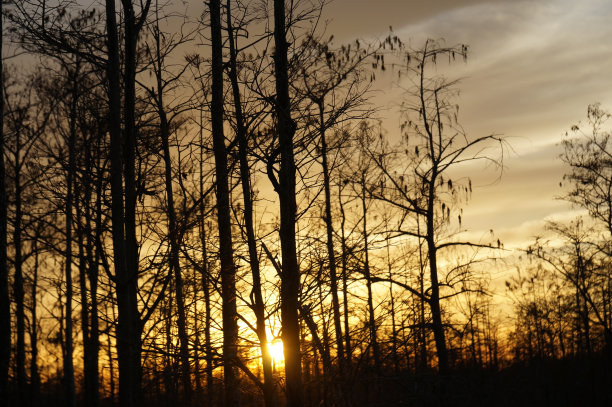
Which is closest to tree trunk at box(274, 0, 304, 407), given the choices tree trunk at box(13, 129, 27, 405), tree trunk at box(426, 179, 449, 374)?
tree trunk at box(426, 179, 449, 374)

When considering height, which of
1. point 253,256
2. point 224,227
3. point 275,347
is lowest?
point 275,347

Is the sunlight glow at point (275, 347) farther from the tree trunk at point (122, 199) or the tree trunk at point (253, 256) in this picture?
the tree trunk at point (122, 199)

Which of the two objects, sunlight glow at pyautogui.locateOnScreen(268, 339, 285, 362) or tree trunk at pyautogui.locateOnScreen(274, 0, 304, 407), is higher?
tree trunk at pyautogui.locateOnScreen(274, 0, 304, 407)

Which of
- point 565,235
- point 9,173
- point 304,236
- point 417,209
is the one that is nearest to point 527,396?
point 565,235

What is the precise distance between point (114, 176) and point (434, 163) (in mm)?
9636

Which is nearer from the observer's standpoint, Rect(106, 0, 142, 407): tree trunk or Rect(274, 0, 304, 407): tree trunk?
Rect(106, 0, 142, 407): tree trunk

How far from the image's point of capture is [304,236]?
342 inches

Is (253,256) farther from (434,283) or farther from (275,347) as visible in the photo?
(434,283)

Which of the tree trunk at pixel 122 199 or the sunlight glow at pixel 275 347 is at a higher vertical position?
the tree trunk at pixel 122 199

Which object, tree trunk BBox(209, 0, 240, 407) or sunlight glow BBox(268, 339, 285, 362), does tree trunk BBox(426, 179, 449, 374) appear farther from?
sunlight glow BBox(268, 339, 285, 362)

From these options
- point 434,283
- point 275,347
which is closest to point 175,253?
point 275,347

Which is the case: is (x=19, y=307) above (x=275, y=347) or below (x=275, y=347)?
above

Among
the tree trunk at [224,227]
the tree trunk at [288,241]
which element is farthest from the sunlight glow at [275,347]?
the tree trunk at [224,227]

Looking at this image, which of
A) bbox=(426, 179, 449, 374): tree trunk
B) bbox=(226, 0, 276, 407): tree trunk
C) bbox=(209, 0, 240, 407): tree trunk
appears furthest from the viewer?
bbox=(426, 179, 449, 374): tree trunk
